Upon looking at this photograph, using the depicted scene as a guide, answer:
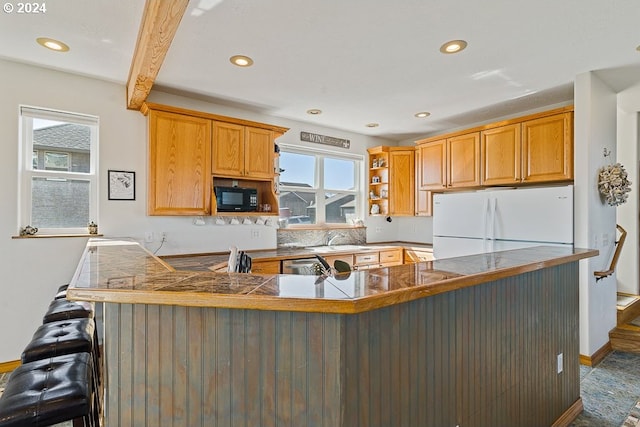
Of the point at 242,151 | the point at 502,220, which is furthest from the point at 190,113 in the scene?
the point at 502,220

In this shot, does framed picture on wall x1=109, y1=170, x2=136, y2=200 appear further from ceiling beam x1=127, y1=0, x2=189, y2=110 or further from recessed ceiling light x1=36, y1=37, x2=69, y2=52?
recessed ceiling light x1=36, y1=37, x2=69, y2=52

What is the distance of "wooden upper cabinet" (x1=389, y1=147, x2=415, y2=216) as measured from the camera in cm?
517

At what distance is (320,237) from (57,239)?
298 cm

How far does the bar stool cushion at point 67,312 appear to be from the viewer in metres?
2.04

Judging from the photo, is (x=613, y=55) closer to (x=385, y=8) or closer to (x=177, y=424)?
(x=385, y=8)

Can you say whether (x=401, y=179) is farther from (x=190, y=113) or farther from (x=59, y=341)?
(x=59, y=341)

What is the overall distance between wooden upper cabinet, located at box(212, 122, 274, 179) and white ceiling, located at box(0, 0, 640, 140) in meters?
0.36

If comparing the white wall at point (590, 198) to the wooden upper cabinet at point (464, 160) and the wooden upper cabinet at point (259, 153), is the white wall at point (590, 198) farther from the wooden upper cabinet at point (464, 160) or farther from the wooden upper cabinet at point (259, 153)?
the wooden upper cabinet at point (259, 153)

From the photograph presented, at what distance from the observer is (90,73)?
3.04 metres

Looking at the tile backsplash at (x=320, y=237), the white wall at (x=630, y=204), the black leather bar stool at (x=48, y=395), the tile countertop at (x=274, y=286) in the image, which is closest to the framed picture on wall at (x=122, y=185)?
the tile backsplash at (x=320, y=237)

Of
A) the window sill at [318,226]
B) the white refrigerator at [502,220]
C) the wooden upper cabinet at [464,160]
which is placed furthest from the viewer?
the window sill at [318,226]

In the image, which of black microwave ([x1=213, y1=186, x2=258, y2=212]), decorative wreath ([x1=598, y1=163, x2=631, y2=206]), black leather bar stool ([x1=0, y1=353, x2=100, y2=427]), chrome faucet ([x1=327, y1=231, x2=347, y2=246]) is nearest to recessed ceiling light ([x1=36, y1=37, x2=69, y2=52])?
black microwave ([x1=213, y1=186, x2=258, y2=212])

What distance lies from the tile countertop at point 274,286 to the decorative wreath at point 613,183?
225 centimetres

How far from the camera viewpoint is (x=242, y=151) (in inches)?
145
